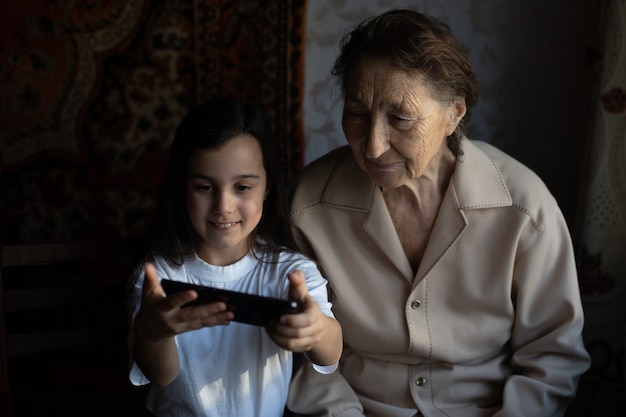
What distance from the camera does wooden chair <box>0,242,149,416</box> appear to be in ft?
5.40

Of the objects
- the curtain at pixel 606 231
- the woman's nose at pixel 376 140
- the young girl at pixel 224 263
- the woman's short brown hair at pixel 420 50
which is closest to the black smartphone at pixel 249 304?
the young girl at pixel 224 263

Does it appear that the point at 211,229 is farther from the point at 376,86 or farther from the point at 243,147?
the point at 376,86

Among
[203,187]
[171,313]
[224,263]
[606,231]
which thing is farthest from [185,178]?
[606,231]

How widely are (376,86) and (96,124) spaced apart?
113 centimetres

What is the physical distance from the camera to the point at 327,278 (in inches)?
61.8

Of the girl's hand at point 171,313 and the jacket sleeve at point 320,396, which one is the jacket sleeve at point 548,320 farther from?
the girl's hand at point 171,313

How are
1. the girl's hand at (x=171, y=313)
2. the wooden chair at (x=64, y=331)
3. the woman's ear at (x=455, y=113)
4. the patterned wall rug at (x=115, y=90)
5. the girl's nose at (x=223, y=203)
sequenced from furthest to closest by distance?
1. the patterned wall rug at (x=115, y=90)
2. the wooden chair at (x=64, y=331)
3. the woman's ear at (x=455, y=113)
4. the girl's nose at (x=223, y=203)
5. the girl's hand at (x=171, y=313)

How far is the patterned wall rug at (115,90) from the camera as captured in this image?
6.89ft

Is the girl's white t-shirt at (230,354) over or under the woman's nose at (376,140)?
under

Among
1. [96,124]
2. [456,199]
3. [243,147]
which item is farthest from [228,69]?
[456,199]

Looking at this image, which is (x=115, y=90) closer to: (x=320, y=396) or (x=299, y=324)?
(x=320, y=396)

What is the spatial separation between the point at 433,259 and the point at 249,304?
48 cm

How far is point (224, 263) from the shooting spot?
149cm

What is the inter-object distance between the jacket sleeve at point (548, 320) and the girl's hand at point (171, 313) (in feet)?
2.13
